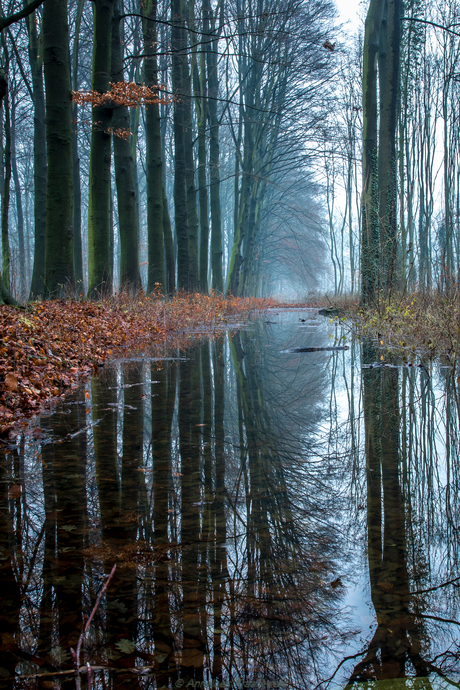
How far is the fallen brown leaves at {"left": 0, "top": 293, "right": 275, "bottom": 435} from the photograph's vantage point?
164 inches

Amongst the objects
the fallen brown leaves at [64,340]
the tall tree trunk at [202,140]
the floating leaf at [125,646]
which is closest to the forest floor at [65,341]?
the fallen brown leaves at [64,340]

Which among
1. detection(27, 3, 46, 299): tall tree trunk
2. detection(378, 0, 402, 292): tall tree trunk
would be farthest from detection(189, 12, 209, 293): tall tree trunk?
detection(378, 0, 402, 292): tall tree trunk

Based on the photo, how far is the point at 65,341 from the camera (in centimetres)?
638

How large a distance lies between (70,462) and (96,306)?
20.4 feet

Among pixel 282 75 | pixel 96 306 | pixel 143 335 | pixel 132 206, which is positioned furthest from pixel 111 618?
pixel 282 75

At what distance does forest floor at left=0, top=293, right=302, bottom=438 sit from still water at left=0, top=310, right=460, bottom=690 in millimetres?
421

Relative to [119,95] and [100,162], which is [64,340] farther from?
[119,95]

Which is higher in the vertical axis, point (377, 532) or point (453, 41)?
point (453, 41)

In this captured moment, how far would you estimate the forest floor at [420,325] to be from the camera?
5840 millimetres

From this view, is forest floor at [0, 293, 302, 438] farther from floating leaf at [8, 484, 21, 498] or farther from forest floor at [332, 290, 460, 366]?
forest floor at [332, 290, 460, 366]

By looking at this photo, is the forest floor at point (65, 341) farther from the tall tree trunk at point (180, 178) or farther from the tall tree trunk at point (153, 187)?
the tall tree trunk at point (180, 178)

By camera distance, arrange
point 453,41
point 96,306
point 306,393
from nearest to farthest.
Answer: point 306,393 → point 96,306 → point 453,41

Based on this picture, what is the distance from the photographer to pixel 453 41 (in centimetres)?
2030

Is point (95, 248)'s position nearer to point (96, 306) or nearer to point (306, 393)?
point (96, 306)
